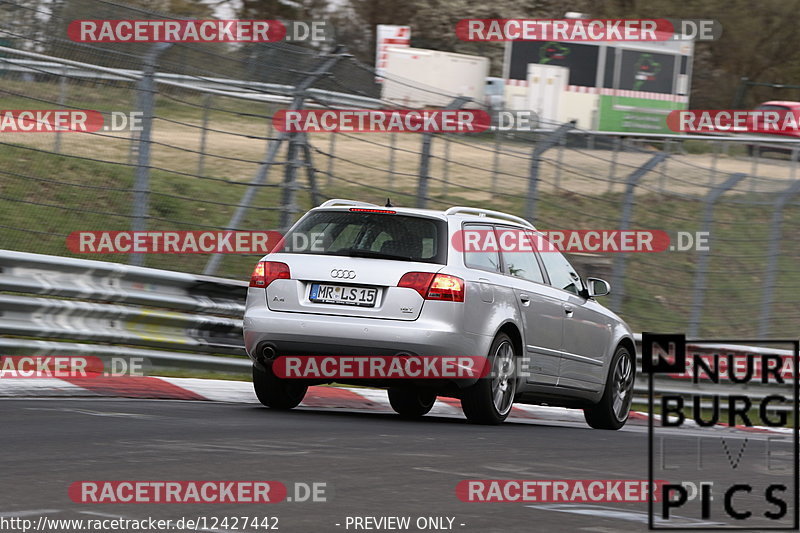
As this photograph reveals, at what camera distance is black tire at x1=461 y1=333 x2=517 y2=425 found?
33.5 feet

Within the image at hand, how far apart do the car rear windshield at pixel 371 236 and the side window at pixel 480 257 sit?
0.22 metres

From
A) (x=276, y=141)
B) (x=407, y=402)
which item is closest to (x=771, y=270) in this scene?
(x=276, y=141)

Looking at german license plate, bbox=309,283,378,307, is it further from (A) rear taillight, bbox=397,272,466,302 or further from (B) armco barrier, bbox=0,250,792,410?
(B) armco barrier, bbox=0,250,792,410

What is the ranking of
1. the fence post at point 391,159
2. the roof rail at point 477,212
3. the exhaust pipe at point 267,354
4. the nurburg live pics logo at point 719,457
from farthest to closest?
1. the fence post at point 391,159
2. the roof rail at point 477,212
3. the exhaust pipe at point 267,354
4. the nurburg live pics logo at point 719,457

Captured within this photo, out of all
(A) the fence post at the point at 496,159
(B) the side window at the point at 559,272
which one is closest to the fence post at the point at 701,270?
(A) the fence post at the point at 496,159

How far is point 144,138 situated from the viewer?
12.4 metres

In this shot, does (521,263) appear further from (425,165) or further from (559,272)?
(425,165)

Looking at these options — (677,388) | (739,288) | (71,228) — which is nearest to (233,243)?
(71,228)

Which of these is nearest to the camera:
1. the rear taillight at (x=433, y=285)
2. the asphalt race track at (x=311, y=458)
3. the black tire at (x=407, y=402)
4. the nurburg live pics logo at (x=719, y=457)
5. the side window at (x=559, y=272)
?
the nurburg live pics logo at (x=719, y=457)

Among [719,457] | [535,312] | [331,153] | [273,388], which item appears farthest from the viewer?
[331,153]

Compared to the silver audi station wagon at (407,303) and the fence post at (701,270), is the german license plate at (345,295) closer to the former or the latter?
the silver audi station wagon at (407,303)

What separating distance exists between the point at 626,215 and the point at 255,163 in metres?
4.53

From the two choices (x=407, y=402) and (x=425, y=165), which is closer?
(x=407, y=402)

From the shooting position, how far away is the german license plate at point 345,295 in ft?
32.7
